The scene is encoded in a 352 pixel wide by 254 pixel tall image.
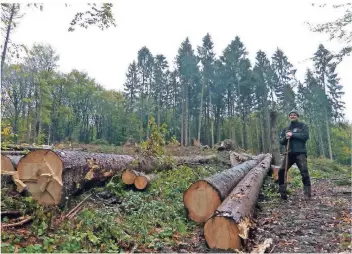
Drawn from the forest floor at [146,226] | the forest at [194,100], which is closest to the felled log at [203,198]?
the forest floor at [146,226]

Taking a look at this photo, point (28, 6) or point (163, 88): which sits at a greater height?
point (163, 88)

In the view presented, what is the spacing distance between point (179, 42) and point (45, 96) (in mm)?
19166

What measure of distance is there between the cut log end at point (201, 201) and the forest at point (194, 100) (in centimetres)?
2440

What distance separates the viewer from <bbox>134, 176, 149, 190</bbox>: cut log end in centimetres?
697

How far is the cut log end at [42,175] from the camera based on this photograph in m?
4.89

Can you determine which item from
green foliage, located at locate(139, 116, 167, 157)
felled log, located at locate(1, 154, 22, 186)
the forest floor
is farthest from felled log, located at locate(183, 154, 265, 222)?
green foliage, located at locate(139, 116, 167, 157)

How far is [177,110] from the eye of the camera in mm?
44688

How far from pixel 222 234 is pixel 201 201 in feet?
4.07

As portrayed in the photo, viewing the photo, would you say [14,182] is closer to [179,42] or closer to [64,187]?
[64,187]

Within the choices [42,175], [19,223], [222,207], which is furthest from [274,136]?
[19,223]

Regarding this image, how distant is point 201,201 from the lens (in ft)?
17.0

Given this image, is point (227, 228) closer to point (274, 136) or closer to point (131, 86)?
point (274, 136)

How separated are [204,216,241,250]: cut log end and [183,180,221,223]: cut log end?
1.08 m

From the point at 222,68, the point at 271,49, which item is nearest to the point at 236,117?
the point at 222,68
